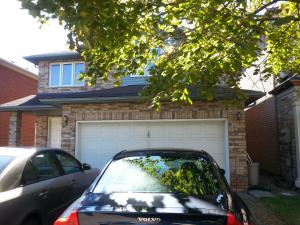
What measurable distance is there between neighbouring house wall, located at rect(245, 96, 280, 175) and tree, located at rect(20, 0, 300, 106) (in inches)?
260

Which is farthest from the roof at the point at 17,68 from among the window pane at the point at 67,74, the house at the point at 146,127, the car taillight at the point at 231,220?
the car taillight at the point at 231,220

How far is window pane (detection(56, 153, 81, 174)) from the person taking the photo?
21.3 ft

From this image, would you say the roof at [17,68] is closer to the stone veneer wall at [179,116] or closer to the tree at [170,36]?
the stone veneer wall at [179,116]

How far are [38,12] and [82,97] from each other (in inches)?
282

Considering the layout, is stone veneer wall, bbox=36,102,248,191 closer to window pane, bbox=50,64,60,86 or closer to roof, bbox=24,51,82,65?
roof, bbox=24,51,82,65

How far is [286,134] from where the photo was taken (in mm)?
12453

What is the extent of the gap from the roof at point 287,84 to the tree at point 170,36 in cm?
285

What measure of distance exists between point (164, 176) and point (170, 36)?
3.58 m

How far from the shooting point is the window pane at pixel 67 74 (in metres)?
16.5

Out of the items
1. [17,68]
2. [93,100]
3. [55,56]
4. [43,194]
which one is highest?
[17,68]

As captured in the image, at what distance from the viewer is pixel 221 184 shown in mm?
4078

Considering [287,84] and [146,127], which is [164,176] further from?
[287,84]

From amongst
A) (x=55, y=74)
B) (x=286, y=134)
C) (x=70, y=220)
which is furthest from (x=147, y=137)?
(x=70, y=220)

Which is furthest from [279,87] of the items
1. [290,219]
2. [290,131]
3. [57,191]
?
[57,191]
